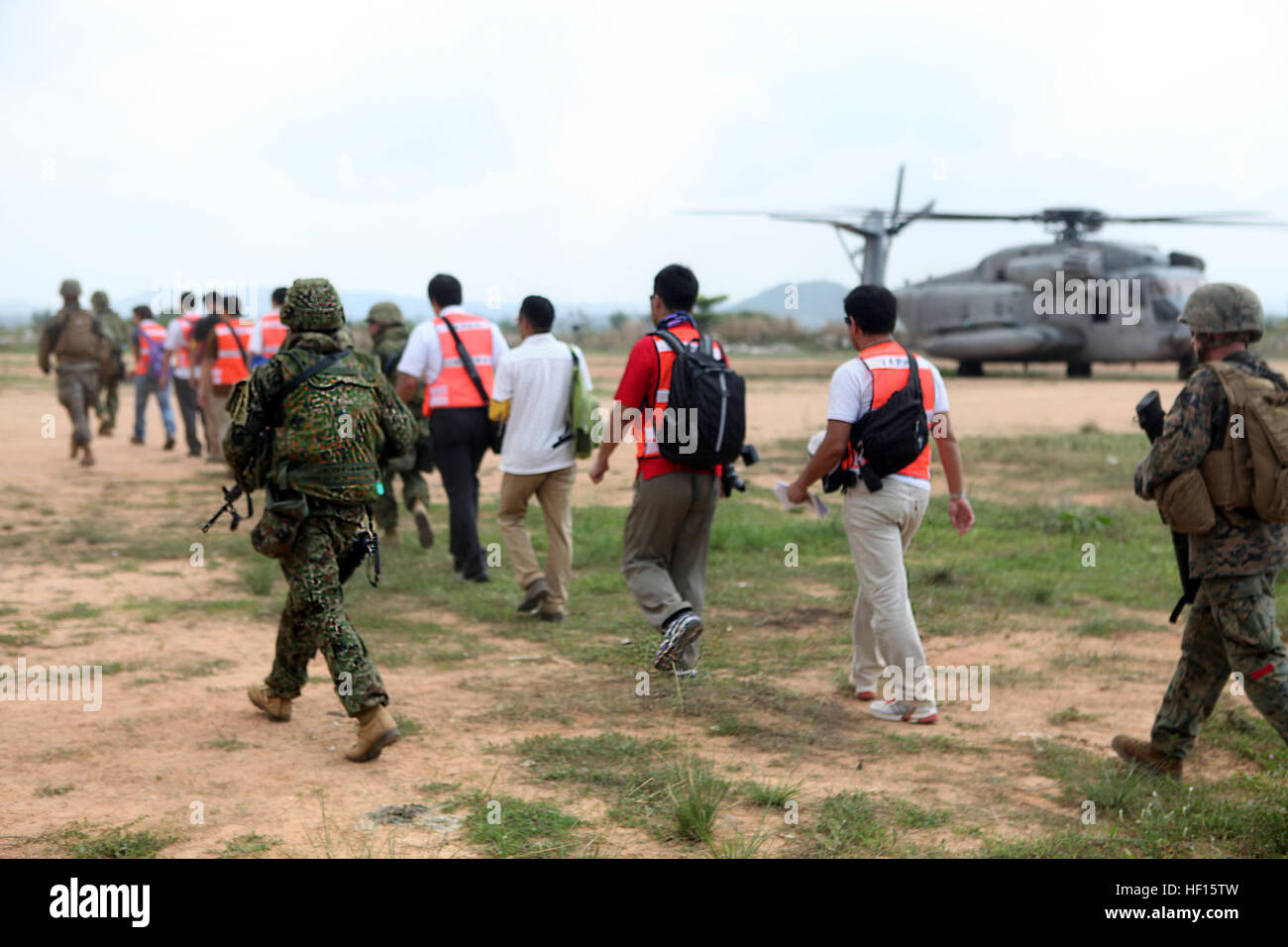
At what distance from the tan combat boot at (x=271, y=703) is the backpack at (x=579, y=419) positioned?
94.5 inches

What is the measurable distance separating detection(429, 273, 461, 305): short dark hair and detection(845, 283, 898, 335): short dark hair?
3.53 metres

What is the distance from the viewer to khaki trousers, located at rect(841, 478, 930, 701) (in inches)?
220

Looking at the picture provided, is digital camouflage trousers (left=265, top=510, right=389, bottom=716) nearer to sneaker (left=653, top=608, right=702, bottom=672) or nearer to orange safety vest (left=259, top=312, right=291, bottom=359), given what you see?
sneaker (left=653, top=608, right=702, bottom=672)

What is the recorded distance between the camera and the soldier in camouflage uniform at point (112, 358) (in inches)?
616

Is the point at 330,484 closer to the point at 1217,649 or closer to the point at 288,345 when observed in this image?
the point at 288,345

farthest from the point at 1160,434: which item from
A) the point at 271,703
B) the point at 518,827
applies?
the point at 271,703

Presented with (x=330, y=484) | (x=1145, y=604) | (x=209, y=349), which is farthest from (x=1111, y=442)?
(x=330, y=484)

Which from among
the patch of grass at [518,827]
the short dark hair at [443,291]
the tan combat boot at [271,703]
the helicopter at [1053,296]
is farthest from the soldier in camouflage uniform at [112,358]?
the helicopter at [1053,296]

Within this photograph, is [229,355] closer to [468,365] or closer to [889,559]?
[468,365]

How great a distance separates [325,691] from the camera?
245 inches

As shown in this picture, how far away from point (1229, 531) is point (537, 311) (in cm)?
411

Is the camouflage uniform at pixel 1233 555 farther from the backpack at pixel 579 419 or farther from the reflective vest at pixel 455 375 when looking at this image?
the reflective vest at pixel 455 375

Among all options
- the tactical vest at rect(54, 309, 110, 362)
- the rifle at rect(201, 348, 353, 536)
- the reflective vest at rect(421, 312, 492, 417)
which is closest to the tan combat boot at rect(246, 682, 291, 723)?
the rifle at rect(201, 348, 353, 536)

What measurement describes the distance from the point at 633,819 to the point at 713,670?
224 centimetres
